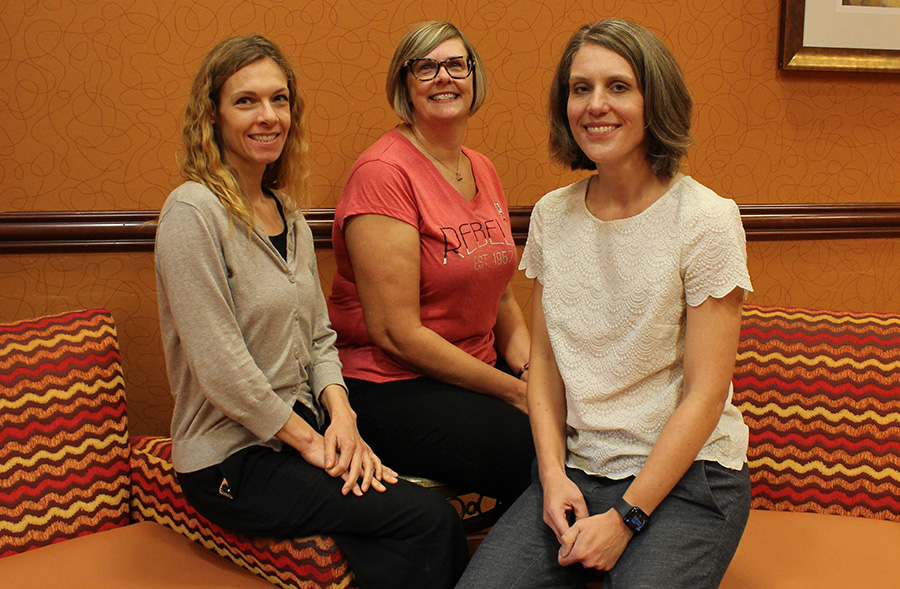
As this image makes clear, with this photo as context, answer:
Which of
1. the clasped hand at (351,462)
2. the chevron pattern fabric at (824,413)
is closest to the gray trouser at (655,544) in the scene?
the clasped hand at (351,462)

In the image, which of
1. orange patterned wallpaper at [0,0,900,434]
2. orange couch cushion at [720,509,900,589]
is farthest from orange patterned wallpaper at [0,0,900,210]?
orange couch cushion at [720,509,900,589]

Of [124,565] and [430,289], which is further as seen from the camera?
[430,289]

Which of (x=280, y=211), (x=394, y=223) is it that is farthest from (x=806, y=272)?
(x=280, y=211)

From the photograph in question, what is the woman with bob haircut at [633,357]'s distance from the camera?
1.37 m

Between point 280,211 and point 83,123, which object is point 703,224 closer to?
point 280,211

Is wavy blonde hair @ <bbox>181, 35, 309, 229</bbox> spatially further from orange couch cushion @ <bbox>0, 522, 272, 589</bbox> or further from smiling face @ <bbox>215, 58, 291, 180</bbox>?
orange couch cushion @ <bbox>0, 522, 272, 589</bbox>

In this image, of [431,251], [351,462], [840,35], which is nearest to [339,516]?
[351,462]

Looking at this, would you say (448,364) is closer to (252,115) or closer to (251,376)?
(251,376)

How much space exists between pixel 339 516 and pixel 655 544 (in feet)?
1.96

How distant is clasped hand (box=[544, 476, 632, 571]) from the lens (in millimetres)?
1356

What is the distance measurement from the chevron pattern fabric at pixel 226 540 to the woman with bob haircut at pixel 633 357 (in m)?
0.30

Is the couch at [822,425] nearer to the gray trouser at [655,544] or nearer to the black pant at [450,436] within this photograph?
the gray trouser at [655,544]

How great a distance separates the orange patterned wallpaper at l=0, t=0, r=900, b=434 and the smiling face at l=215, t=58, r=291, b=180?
0.51 m

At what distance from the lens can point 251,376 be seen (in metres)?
1.52
